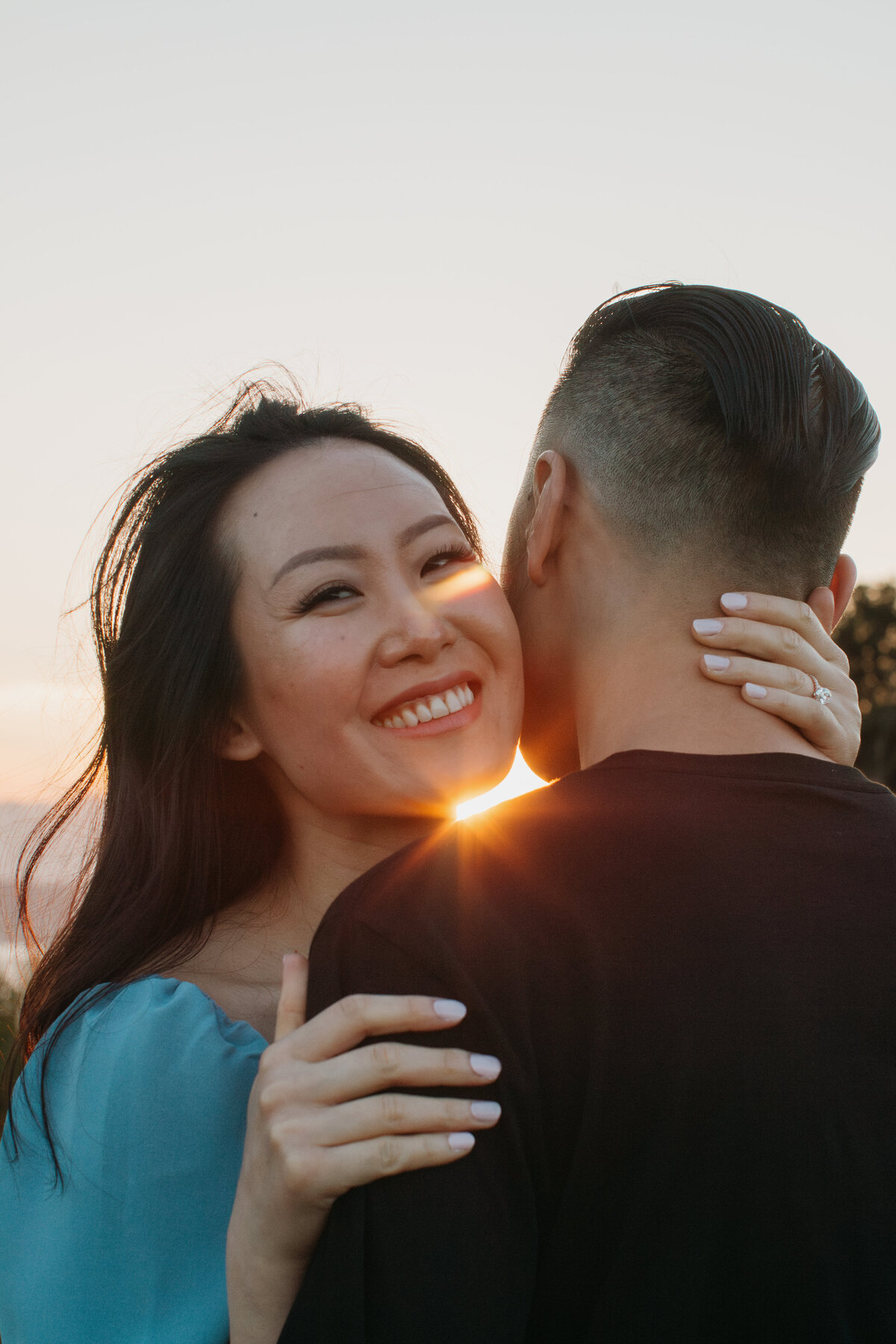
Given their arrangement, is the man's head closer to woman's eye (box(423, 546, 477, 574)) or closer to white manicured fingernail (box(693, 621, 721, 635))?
white manicured fingernail (box(693, 621, 721, 635))

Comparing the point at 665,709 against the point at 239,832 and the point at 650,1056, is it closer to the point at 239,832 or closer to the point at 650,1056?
the point at 650,1056

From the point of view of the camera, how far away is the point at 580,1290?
61.2 inches


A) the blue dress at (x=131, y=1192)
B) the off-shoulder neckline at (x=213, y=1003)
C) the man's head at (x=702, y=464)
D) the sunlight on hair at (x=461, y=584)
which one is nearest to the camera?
the man's head at (x=702, y=464)

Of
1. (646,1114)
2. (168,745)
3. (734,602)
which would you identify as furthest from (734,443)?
(168,745)

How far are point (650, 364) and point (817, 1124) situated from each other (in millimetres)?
1565

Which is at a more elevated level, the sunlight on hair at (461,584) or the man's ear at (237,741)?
the sunlight on hair at (461,584)

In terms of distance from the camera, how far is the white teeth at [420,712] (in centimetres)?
275

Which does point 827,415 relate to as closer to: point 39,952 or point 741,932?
point 741,932

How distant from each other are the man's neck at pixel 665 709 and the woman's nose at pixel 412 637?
0.60m

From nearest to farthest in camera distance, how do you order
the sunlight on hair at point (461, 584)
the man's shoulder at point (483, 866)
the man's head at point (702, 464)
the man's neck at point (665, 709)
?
the man's shoulder at point (483, 866), the man's neck at point (665, 709), the man's head at point (702, 464), the sunlight on hair at point (461, 584)

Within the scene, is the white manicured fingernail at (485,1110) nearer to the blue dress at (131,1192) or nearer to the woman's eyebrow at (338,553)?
the blue dress at (131,1192)

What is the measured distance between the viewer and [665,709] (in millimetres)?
1957

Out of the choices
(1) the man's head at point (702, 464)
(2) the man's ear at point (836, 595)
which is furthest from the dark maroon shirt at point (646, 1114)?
(2) the man's ear at point (836, 595)

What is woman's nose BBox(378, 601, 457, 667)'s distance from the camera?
269cm
